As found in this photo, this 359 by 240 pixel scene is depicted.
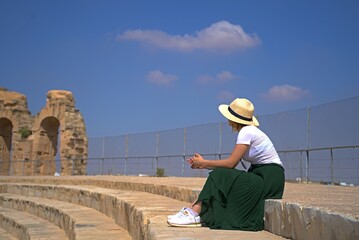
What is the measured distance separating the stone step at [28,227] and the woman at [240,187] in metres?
3.76

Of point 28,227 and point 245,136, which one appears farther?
point 28,227

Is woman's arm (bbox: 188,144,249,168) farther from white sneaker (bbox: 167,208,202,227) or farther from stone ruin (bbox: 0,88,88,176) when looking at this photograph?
stone ruin (bbox: 0,88,88,176)

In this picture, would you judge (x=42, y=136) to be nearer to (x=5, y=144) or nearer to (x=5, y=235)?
(x=5, y=144)

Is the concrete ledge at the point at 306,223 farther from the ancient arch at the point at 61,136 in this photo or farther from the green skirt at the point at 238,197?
the ancient arch at the point at 61,136

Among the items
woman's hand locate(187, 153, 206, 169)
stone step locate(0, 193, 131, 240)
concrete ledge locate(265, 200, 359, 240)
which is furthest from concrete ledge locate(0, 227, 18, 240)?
concrete ledge locate(265, 200, 359, 240)

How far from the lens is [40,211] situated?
10.4 m

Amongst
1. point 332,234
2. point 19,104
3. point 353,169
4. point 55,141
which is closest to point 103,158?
point 55,141

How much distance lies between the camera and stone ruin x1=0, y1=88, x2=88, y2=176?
25828mm

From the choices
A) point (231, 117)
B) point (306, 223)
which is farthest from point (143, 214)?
point (306, 223)

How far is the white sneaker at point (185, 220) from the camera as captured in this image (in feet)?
13.9

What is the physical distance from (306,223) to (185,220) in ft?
4.47

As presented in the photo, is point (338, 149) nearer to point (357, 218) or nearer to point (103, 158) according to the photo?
point (357, 218)

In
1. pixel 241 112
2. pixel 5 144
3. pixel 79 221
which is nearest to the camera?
pixel 241 112

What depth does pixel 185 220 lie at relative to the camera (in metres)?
4.25
